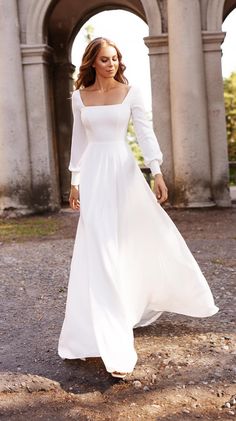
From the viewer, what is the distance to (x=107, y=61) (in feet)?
10.7

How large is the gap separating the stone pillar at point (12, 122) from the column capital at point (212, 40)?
366 centimetres

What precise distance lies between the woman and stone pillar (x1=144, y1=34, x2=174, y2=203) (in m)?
7.84

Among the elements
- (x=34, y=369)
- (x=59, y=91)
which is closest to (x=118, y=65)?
(x=34, y=369)

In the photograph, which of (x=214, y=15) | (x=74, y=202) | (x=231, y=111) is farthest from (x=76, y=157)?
(x=231, y=111)

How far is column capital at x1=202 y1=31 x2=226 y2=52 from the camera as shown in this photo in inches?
433

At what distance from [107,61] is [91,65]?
0.12 metres

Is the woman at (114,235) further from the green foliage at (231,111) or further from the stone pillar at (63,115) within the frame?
the green foliage at (231,111)

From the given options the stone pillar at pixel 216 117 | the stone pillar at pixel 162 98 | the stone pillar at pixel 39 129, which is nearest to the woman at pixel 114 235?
the stone pillar at pixel 162 98

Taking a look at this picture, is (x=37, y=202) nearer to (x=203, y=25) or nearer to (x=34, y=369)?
(x=203, y=25)

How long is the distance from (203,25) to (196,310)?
28.2 ft

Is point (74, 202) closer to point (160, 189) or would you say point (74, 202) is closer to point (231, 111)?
point (160, 189)

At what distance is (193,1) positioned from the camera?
1073cm

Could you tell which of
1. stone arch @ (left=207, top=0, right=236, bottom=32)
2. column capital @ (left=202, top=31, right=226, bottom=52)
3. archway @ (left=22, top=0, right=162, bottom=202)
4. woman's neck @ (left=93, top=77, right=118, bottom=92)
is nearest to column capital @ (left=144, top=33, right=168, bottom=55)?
column capital @ (left=202, top=31, right=226, bottom=52)

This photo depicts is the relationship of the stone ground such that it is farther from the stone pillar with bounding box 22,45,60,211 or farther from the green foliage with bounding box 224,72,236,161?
the green foliage with bounding box 224,72,236,161
